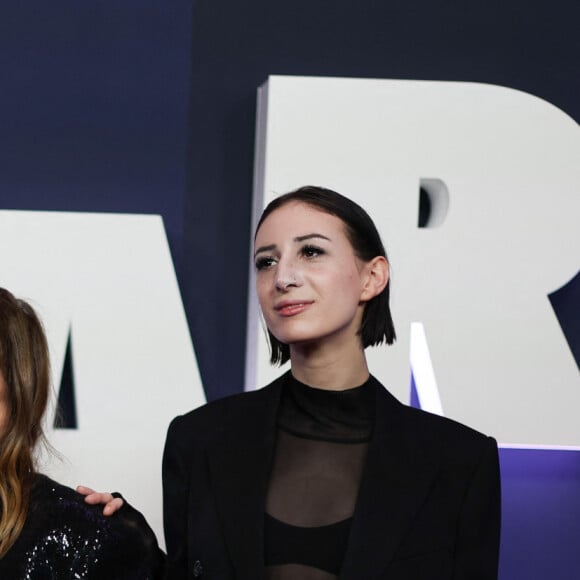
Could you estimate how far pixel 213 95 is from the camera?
2902 millimetres

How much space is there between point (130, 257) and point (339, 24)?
81cm

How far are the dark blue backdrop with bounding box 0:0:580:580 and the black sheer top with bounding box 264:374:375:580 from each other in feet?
3.45

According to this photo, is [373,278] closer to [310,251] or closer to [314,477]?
[310,251]

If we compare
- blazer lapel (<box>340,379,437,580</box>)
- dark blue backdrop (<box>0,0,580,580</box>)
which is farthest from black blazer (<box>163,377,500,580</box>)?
dark blue backdrop (<box>0,0,580,580</box>)

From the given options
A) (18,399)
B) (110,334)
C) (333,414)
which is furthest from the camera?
(110,334)

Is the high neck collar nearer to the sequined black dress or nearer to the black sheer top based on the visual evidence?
the black sheer top

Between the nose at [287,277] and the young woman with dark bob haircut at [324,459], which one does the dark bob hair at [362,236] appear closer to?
the young woman with dark bob haircut at [324,459]

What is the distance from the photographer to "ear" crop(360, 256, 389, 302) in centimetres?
184

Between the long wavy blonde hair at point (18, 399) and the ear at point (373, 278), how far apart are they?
513mm

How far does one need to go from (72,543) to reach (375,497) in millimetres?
449

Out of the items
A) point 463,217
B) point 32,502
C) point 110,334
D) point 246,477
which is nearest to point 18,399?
point 32,502

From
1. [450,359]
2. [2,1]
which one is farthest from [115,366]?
[2,1]

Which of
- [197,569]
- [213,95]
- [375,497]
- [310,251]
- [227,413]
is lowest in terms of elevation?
[197,569]

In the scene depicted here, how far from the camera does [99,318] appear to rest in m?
2.69
